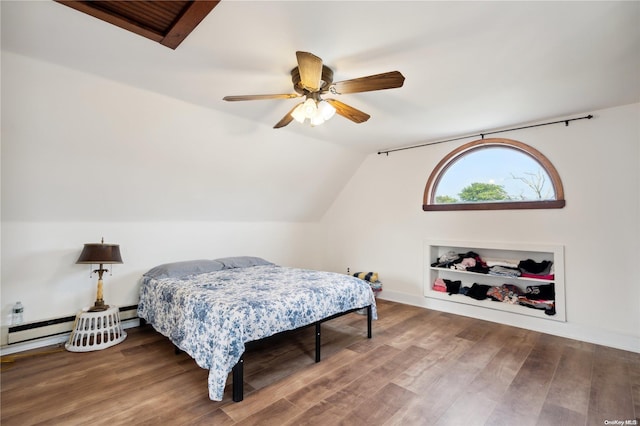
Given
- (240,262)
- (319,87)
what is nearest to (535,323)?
(319,87)

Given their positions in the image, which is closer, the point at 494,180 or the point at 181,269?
the point at 181,269

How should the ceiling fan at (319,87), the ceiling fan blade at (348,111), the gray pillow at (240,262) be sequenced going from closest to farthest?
the ceiling fan at (319,87) < the ceiling fan blade at (348,111) < the gray pillow at (240,262)

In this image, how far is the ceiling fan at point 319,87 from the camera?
6.14ft

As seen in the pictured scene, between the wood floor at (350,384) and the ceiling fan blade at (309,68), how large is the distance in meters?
2.22

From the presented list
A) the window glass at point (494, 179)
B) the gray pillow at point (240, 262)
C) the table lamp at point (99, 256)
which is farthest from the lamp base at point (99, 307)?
the window glass at point (494, 179)

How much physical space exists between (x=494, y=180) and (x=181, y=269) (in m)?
4.15

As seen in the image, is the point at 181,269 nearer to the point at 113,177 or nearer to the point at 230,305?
the point at 113,177

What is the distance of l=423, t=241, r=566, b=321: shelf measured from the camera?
3.34 meters

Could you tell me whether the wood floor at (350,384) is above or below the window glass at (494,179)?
below

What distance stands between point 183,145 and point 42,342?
2.43m

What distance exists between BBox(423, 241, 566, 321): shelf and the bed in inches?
57.4

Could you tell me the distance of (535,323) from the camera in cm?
347

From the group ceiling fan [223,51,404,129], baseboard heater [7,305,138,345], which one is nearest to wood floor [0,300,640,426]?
baseboard heater [7,305,138,345]

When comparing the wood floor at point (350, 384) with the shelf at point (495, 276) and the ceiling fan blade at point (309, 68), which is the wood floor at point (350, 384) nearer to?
the shelf at point (495, 276)
